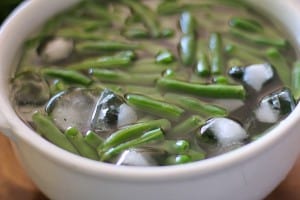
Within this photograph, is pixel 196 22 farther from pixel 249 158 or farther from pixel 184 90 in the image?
pixel 249 158

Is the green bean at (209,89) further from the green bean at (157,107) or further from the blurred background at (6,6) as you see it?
the blurred background at (6,6)

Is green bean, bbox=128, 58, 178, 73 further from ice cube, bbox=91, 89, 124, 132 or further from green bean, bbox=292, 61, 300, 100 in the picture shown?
green bean, bbox=292, 61, 300, 100

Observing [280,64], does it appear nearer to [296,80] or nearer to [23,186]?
[296,80]

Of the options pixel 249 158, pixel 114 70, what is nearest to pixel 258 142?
pixel 249 158

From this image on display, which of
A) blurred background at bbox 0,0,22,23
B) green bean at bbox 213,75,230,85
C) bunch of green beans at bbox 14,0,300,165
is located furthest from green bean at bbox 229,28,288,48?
blurred background at bbox 0,0,22,23

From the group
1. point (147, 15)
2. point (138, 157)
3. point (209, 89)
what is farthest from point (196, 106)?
point (147, 15)

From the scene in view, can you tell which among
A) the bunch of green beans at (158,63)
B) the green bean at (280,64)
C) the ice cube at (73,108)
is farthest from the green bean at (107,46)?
the green bean at (280,64)
